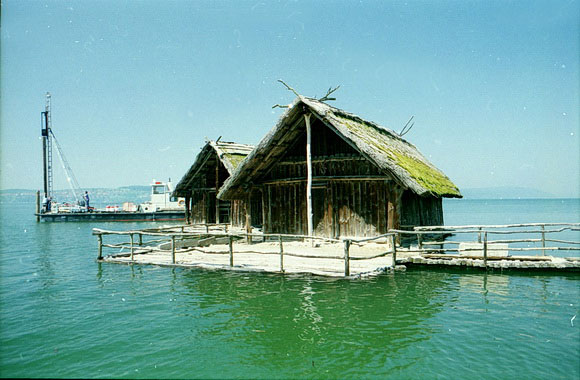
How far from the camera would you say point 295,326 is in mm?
8508

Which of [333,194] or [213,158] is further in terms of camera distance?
[213,158]

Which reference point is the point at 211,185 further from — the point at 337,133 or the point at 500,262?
the point at 500,262

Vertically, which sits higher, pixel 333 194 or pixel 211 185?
pixel 211 185

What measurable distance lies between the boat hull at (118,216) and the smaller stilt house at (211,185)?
18.5 m

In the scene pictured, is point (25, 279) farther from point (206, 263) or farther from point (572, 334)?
point (572, 334)

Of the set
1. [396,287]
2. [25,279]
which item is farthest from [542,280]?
[25,279]

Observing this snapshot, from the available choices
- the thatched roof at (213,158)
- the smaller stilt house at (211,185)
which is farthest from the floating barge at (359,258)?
the smaller stilt house at (211,185)

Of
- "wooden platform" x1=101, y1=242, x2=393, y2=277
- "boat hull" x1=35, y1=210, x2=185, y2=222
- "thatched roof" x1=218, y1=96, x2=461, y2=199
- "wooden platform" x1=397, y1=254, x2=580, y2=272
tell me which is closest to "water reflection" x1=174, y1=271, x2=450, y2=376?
"wooden platform" x1=101, y1=242, x2=393, y2=277

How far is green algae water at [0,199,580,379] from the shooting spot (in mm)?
6668

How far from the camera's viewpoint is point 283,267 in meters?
12.5

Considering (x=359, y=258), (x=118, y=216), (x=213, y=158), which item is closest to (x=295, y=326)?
(x=359, y=258)

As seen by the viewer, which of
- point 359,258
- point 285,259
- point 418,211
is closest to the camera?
point 359,258

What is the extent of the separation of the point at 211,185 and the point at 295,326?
1971 centimetres

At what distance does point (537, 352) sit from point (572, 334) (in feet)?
4.10
